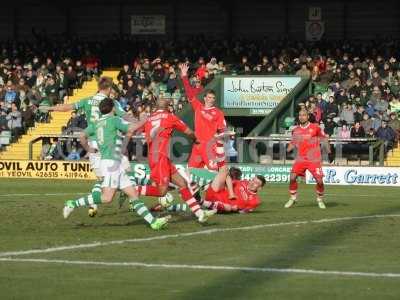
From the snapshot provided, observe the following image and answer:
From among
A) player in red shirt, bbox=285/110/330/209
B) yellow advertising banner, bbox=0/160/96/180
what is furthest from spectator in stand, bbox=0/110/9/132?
player in red shirt, bbox=285/110/330/209

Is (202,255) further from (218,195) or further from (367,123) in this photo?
(367,123)

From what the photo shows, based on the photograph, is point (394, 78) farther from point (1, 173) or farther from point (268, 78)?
point (1, 173)

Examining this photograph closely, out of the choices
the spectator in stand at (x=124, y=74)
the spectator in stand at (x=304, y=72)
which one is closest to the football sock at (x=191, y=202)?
the spectator in stand at (x=304, y=72)

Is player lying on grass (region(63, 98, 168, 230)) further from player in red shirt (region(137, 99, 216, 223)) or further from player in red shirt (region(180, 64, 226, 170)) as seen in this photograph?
player in red shirt (region(180, 64, 226, 170))

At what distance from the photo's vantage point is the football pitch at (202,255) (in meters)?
9.91

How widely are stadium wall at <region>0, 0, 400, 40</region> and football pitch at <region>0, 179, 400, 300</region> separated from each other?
27.7 m

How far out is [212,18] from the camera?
49.3 meters

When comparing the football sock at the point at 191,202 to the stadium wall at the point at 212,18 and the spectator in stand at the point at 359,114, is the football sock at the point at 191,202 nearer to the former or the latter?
the spectator in stand at the point at 359,114

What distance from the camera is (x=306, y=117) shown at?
20.8 metres

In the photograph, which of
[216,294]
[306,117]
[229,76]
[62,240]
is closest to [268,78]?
[229,76]

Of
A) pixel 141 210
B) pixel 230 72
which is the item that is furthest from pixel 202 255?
pixel 230 72

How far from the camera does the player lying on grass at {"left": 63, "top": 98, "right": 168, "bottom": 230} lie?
1490 centimetres

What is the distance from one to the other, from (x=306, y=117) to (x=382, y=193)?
715 cm

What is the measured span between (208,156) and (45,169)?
16.9 meters
